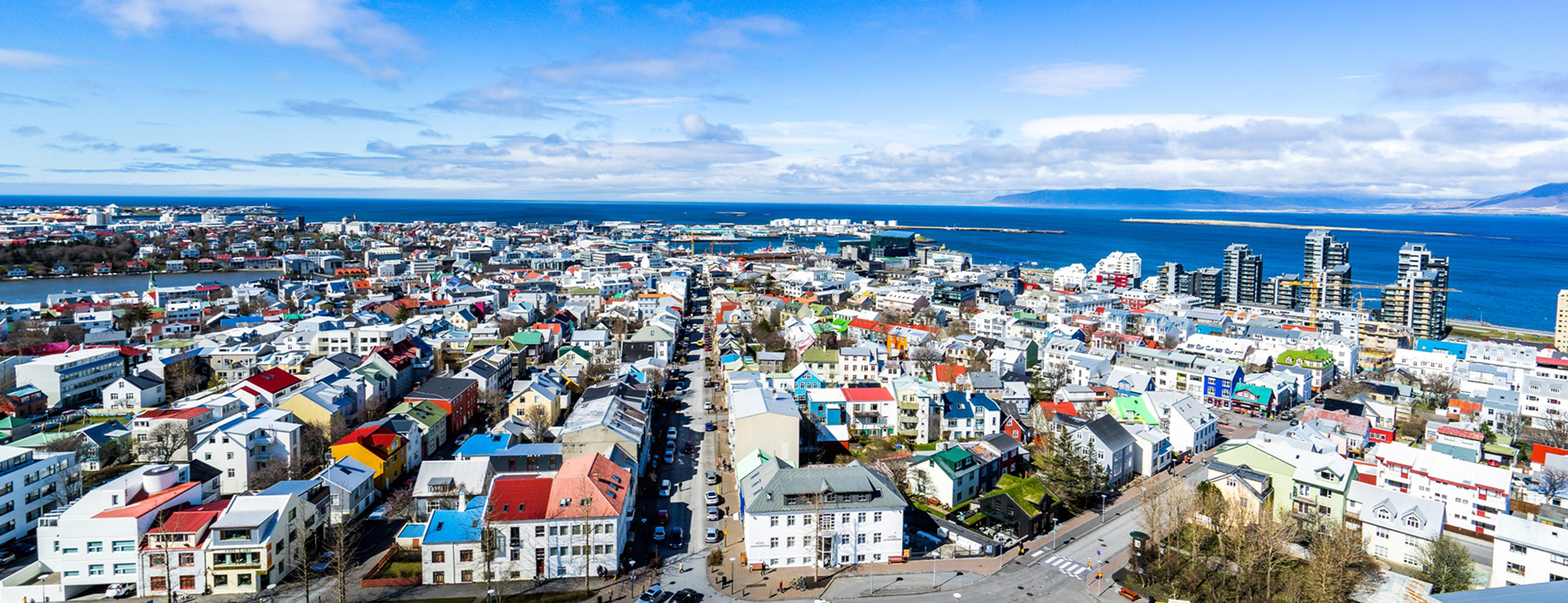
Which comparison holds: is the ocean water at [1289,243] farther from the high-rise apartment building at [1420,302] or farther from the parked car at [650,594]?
the parked car at [650,594]

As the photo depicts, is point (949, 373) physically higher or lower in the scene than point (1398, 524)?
higher

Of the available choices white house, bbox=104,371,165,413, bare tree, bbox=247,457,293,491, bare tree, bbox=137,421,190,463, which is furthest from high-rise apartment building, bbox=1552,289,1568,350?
white house, bbox=104,371,165,413

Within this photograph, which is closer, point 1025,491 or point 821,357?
point 1025,491

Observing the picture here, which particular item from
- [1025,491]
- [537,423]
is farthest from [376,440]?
[1025,491]

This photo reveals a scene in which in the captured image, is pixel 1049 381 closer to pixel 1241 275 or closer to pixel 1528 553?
pixel 1528 553

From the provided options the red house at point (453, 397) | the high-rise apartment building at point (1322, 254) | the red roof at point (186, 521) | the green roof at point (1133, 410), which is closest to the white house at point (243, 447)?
the red house at point (453, 397)

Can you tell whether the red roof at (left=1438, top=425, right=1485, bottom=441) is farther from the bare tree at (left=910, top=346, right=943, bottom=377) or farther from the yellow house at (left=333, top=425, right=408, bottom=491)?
the yellow house at (left=333, top=425, right=408, bottom=491)
